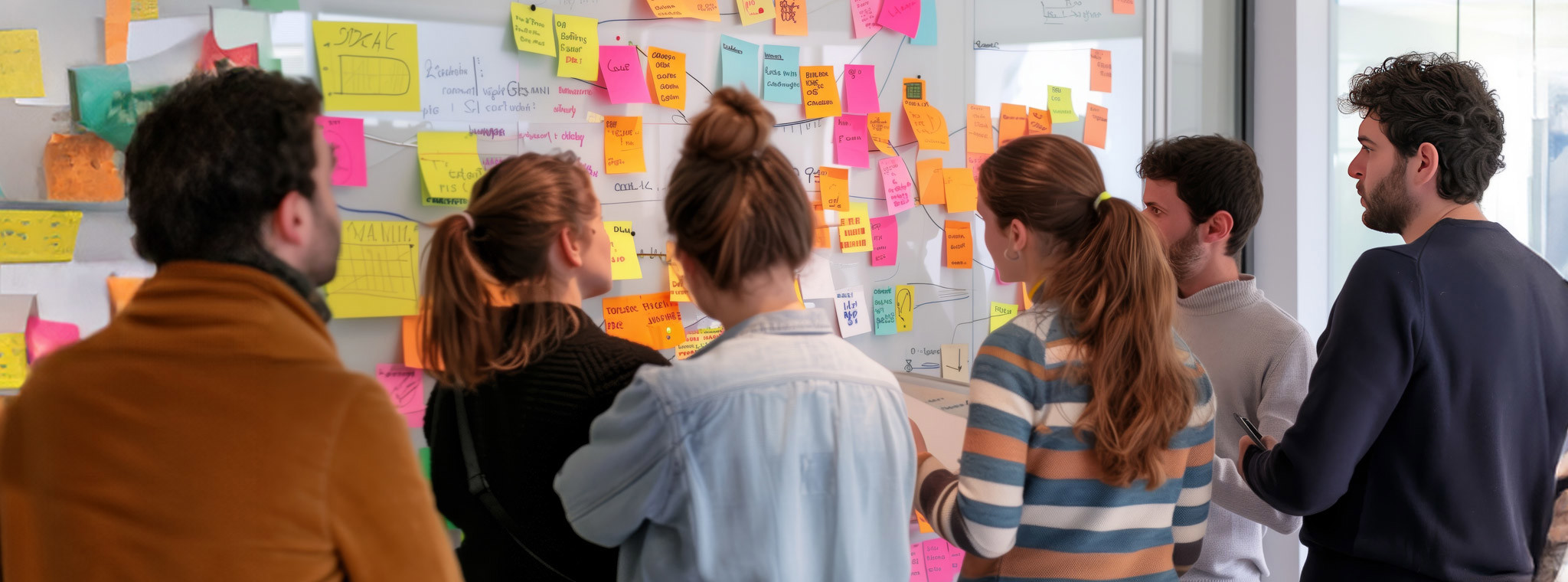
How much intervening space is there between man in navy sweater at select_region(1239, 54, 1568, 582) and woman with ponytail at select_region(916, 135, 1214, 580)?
23cm

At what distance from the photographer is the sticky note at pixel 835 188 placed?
2314 millimetres

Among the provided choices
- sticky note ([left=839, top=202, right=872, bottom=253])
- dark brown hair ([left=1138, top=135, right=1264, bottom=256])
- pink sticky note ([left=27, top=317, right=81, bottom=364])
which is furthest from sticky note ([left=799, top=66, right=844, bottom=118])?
pink sticky note ([left=27, top=317, right=81, bottom=364])

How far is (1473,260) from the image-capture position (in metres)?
1.44

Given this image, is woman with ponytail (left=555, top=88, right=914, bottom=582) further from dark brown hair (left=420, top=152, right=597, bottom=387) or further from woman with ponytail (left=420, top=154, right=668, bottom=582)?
dark brown hair (left=420, top=152, right=597, bottom=387)

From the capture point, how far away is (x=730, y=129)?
3.70 feet

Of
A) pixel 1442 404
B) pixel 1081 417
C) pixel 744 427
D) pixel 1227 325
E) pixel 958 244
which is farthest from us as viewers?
pixel 958 244

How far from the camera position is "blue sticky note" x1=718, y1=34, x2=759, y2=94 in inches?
85.7

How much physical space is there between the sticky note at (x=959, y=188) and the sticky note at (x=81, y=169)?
1.71m

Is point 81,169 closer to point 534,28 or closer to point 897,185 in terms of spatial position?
point 534,28

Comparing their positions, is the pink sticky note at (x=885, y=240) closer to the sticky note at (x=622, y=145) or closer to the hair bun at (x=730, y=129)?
the sticky note at (x=622, y=145)

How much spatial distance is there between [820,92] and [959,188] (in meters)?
0.45

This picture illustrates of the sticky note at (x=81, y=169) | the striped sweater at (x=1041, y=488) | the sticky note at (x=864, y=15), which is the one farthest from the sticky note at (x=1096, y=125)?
the sticky note at (x=81, y=169)

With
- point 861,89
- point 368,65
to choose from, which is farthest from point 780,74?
point 368,65

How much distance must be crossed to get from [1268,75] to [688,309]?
1.89m
